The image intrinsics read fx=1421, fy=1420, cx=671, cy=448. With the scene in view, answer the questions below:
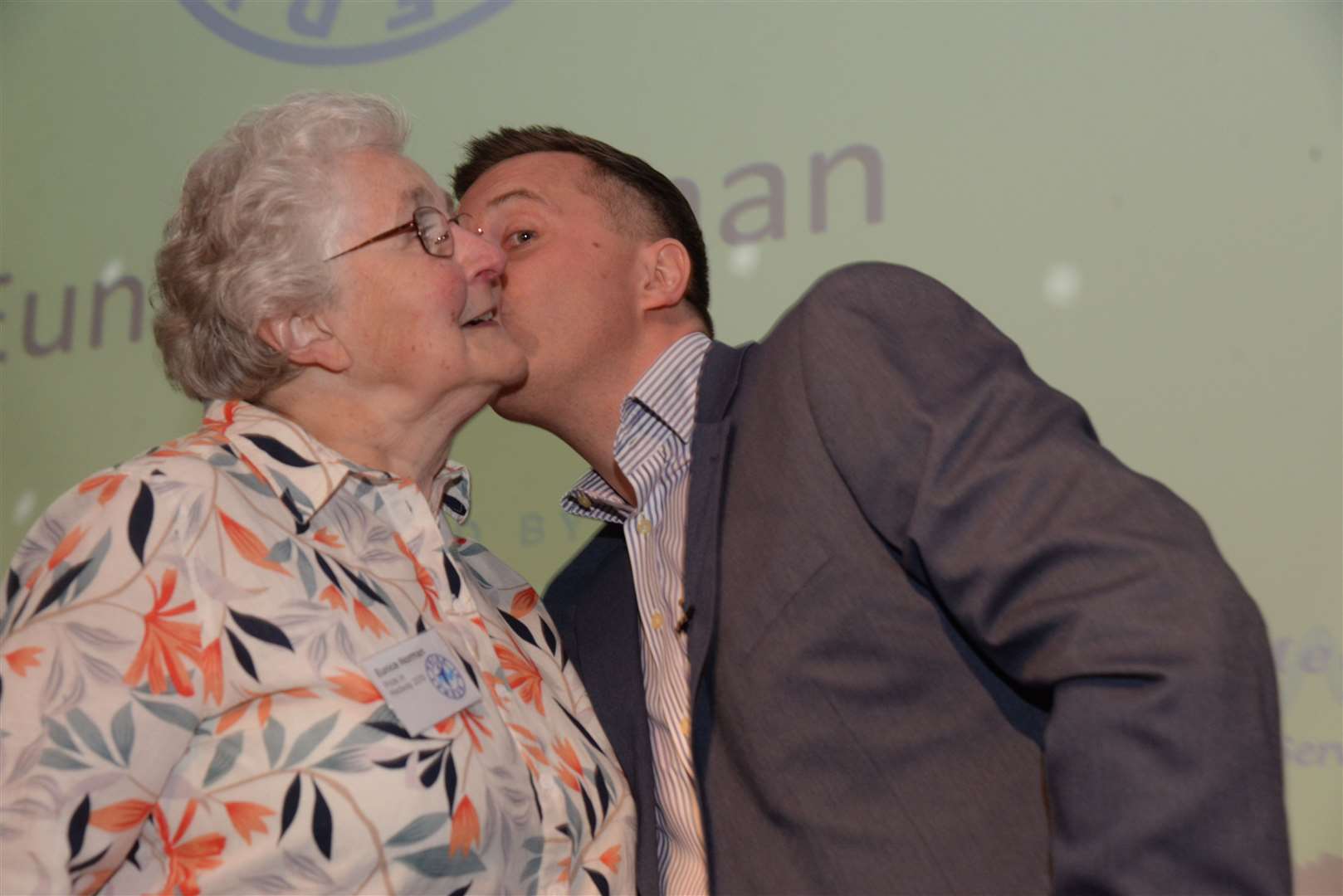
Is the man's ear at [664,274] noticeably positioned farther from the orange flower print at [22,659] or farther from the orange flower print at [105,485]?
the orange flower print at [22,659]

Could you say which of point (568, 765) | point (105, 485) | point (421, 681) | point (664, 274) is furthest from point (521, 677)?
point (664, 274)

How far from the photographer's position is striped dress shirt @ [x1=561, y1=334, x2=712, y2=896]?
2.04m

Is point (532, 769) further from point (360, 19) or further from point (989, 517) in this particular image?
point (360, 19)

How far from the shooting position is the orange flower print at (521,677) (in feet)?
6.36

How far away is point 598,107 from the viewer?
10.5ft

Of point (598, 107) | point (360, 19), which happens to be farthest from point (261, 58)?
point (598, 107)

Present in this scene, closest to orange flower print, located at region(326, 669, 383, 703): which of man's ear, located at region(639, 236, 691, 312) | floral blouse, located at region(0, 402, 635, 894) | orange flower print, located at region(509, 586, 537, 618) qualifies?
floral blouse, located at region(0, 402, 635, 894)

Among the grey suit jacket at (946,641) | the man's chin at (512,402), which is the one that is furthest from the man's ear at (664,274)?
the grey suit jacket at (946,641)

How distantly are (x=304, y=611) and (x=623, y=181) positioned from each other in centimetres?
122

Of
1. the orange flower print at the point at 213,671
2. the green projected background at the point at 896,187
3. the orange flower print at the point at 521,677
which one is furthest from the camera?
the green projected background at the point at 896,187

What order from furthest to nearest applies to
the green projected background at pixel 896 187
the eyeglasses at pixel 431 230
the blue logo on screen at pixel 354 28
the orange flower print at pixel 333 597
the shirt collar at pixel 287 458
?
the blue logo on screen at pixel 354 28
the green projected background at pixel 896 187
the eyeglasses at pixel 431 230
the shirt collar at pixel 287 458
the orange flower print at pixel 333 597

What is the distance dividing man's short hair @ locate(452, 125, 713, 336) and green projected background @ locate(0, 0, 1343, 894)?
35 centimetres

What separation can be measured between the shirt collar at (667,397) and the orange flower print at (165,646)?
85cm

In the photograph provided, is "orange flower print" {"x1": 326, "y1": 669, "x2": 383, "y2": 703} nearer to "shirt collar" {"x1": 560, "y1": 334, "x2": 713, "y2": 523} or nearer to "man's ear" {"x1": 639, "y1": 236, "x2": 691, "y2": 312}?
"shirt collar" {"x1": 560, "y1": 334, "x2": 713, "y2": 523}
